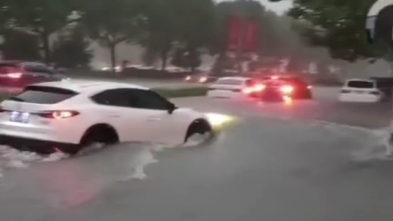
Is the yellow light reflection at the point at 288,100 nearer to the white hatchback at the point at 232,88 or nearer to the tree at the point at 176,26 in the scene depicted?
the white hatchback at the point at 232,88

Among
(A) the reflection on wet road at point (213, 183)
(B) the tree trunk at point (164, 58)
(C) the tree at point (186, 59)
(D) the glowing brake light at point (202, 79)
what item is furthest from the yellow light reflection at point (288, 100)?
(A) the reflection on wet road at point (213, 183)

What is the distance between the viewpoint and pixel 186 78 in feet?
90.8

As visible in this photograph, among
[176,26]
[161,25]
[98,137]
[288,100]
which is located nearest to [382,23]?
[98,137]

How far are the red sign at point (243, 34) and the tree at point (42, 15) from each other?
5878mm

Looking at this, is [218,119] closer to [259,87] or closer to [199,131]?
[199,131]

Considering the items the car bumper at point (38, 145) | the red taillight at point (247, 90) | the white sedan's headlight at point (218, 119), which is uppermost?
the car bumper at point (38, 145)

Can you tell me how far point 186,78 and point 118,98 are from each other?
14.0 m

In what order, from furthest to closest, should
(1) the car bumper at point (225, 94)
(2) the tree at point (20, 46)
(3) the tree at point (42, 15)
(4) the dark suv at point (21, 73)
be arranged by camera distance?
(1) the car bumper at point (225, 94) < (4) the dark suv at point (21, 73) < (2) the tree at point (20, 46) < (3) the tree at point (42, 15)

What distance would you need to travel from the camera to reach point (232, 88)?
30.8m

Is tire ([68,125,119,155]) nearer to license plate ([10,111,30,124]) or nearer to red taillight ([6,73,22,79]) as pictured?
license plate ([10,111,30,124])

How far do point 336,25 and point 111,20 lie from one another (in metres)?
9.33

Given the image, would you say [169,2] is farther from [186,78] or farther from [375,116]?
[375,116]

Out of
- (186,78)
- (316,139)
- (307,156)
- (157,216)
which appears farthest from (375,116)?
(157,216)

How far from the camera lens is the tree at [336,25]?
27352 millimetres
